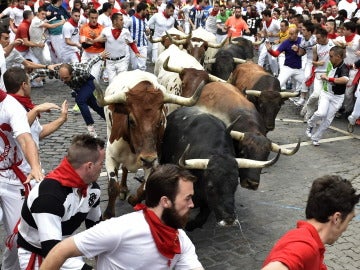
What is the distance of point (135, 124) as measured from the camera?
6719 millimetres

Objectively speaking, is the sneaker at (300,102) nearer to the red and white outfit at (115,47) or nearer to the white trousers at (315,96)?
the white trousers at (315,96)

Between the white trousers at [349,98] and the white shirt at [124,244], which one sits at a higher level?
the white shirt at [124,244]

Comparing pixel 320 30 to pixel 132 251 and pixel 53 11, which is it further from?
pixel 132 251

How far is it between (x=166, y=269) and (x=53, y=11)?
14482 millimetres

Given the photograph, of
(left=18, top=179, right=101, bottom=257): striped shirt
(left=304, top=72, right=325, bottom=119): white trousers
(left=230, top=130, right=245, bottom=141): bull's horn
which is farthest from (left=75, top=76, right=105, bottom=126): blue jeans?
(left=18, top=179, right=101, bottom=257): striped shirt

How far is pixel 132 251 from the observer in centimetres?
332

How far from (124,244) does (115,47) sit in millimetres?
10750

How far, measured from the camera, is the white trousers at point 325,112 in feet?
36.5

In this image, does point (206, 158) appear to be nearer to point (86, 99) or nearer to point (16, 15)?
point (86, 99)

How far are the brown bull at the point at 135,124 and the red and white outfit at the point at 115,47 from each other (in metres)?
6.32

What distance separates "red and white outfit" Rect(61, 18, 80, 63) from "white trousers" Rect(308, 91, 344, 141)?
6.94 m

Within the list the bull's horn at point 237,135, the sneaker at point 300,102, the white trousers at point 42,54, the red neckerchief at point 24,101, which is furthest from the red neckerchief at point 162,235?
the white trousers at point 42,54

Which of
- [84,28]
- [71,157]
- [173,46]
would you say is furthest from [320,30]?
[71,157]

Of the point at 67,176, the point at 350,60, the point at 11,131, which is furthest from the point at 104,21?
the point at 67,176
